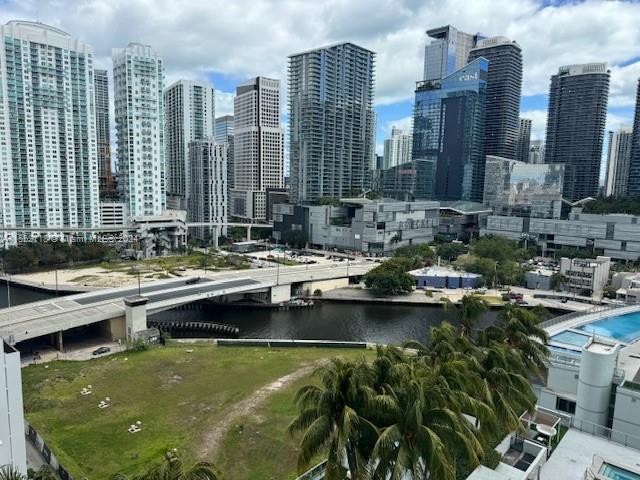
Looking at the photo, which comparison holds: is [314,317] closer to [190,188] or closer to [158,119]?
[158,119]

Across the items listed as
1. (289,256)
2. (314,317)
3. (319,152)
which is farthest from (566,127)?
(314,317)

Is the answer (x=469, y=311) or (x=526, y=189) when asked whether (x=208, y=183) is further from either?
(x=469, y=311)

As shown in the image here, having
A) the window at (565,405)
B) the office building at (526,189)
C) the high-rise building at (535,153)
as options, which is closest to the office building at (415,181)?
the office building at (526,189)

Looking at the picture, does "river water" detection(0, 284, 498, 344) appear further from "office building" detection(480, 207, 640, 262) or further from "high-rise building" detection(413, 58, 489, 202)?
"high-rise building" detection(413, 58, 489, 202)

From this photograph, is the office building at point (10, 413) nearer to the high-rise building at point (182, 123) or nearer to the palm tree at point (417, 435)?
the palm tree at point (417, 435)

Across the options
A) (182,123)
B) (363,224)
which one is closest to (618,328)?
(363,224)

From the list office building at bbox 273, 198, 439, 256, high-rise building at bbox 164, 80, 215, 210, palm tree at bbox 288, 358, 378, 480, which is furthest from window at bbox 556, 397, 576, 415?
high-rise building at bbox 164, 80, 215, 210

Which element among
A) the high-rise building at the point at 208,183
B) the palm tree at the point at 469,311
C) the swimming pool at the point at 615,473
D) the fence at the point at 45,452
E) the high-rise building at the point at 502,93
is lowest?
the fence at the point at 45,452
